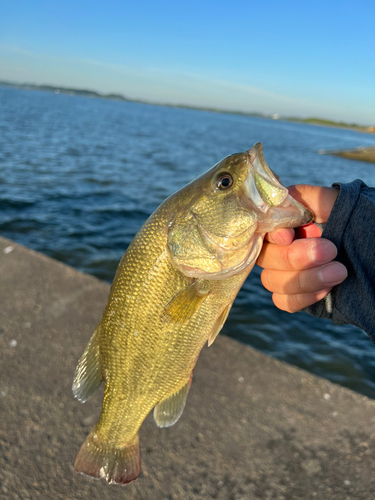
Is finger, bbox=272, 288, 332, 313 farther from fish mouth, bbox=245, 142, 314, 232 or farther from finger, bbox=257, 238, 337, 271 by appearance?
fish mouth, bbox=245, 142, 314, 232

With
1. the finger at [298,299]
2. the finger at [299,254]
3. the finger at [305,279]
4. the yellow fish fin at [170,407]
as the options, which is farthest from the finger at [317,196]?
the yellow fish fin at [170,407]

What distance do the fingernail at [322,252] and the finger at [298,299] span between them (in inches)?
12.7

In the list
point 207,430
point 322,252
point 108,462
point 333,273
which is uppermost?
point 322,252

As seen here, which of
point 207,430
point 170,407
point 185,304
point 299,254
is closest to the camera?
point 185,304

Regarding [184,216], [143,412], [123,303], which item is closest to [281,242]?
[184,216]

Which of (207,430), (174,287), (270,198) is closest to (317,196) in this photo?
(270,198)

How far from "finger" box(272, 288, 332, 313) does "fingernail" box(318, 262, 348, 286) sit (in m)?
0.22

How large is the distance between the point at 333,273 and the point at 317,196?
55cm

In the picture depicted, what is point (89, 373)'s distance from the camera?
98.9 inches

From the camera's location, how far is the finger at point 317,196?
2467 millimetres

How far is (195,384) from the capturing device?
12.0 feet

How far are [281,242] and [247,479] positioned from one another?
1.90m

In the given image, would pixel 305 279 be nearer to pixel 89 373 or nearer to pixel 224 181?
pixel 224 181

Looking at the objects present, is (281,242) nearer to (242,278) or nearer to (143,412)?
(242,278)
